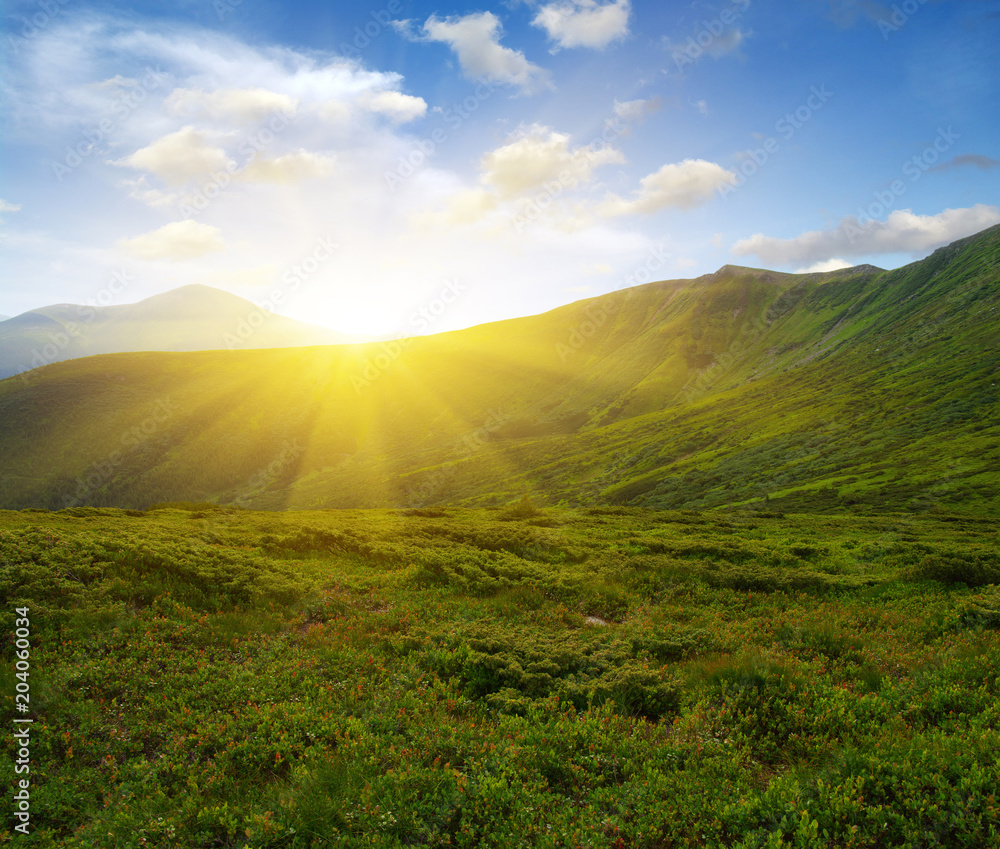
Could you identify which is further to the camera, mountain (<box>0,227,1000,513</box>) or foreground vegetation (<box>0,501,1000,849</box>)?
mountain (<box>0,227,1000,513</box>)

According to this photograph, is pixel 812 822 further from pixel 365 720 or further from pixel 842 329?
pixel 842 329

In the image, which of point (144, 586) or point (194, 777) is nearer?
point (194, 777)

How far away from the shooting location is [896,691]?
931 centimetres

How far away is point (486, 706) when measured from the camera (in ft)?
31.3

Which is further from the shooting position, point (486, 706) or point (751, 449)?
point (751, 449)

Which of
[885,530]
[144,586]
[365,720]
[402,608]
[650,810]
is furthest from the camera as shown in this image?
[885,530]

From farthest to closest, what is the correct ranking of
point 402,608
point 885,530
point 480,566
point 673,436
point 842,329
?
point 842,329
point 673,436
point 885,530
point 480,566
point 402,608

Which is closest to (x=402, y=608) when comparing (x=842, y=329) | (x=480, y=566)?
(x=480, y=566)

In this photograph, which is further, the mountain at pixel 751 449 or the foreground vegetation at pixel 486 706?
the mountain at pixel 751 449

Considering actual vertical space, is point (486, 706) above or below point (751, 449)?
above

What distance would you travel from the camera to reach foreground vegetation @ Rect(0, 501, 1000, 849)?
6.53m

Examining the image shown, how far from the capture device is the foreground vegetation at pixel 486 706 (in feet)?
21.4

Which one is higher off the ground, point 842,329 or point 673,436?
point 842,329

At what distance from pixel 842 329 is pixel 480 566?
764 feet
